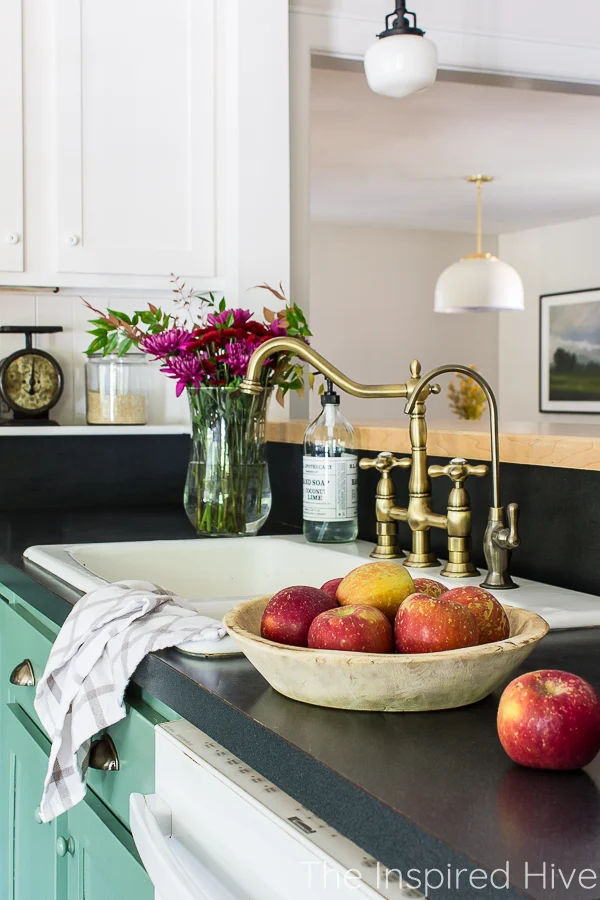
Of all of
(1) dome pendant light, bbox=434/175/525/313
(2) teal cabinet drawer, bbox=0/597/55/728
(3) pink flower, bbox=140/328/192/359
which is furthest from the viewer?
(1) dome pendant light, bbox=434/175/525/313

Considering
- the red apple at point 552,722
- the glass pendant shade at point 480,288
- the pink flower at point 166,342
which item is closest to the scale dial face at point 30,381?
the pink flower at point 166,342

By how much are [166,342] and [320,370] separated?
1.22 ft

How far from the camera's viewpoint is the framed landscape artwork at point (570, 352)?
7199mm

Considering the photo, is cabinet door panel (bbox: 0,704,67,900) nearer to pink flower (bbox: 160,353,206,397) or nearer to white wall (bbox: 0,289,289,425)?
pink flower (bbox: 160,353,206,397)

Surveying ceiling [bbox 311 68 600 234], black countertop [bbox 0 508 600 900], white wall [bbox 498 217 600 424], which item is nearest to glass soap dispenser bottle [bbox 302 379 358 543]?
black countertop [bbox 0 508 600 900]

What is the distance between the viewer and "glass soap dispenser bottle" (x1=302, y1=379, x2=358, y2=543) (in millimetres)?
1697

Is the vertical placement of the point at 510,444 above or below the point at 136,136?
A: below

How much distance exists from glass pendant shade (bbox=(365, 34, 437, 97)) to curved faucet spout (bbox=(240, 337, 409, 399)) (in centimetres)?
85

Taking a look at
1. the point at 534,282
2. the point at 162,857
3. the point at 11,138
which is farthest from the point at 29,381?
the point at 534,282

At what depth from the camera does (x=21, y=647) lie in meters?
1.53

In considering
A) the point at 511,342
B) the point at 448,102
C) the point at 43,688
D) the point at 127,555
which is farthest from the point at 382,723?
the point at 511,342

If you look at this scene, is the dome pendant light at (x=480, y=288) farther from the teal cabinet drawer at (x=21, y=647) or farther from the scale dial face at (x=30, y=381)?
the teal cabinet drawer at (x=21, y=647)

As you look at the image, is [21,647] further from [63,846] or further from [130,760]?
[130,760]

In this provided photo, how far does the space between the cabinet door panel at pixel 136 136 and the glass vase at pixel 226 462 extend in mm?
608
